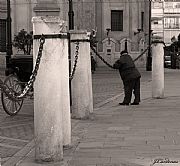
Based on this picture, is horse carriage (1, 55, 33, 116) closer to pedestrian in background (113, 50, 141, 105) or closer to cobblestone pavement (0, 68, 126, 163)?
cobblestone pavement (0, 68, 126, 163)

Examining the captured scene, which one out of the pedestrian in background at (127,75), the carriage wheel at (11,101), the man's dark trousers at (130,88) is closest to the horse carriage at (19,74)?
the carriage wheel at (11,101)

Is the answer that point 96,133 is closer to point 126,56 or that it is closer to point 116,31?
point 126,56

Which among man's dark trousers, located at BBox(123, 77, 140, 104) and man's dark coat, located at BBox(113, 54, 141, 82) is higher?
man's dark coat, located at BBox(113, 54, 141, 82)

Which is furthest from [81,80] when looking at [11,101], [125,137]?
[125,137]

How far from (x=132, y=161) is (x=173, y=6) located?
83.1m

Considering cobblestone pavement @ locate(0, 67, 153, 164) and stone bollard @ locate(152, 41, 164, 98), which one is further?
stone bollard @ locate(152, 41, 164, 98)

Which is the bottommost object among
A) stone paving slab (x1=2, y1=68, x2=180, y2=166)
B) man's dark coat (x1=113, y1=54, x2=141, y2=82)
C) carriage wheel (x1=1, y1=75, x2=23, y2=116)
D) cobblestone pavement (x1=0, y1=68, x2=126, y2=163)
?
cobblestone pavement (x1=0, y1=68, x2=126, y2=163)

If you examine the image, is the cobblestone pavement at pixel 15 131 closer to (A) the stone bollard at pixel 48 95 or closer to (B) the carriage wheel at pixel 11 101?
(B) the carriage wheel at pixel 11 101

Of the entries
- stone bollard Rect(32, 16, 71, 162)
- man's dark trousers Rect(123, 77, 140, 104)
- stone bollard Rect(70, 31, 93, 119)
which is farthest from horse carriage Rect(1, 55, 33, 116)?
stone bollard Rect(32, 16, 71, 162)

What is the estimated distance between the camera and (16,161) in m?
7.05

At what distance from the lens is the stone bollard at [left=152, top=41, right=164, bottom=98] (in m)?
15.5

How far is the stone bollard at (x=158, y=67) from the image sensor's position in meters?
15.5

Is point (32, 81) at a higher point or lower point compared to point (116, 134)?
higher

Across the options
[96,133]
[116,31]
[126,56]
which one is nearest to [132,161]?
[96,133]
